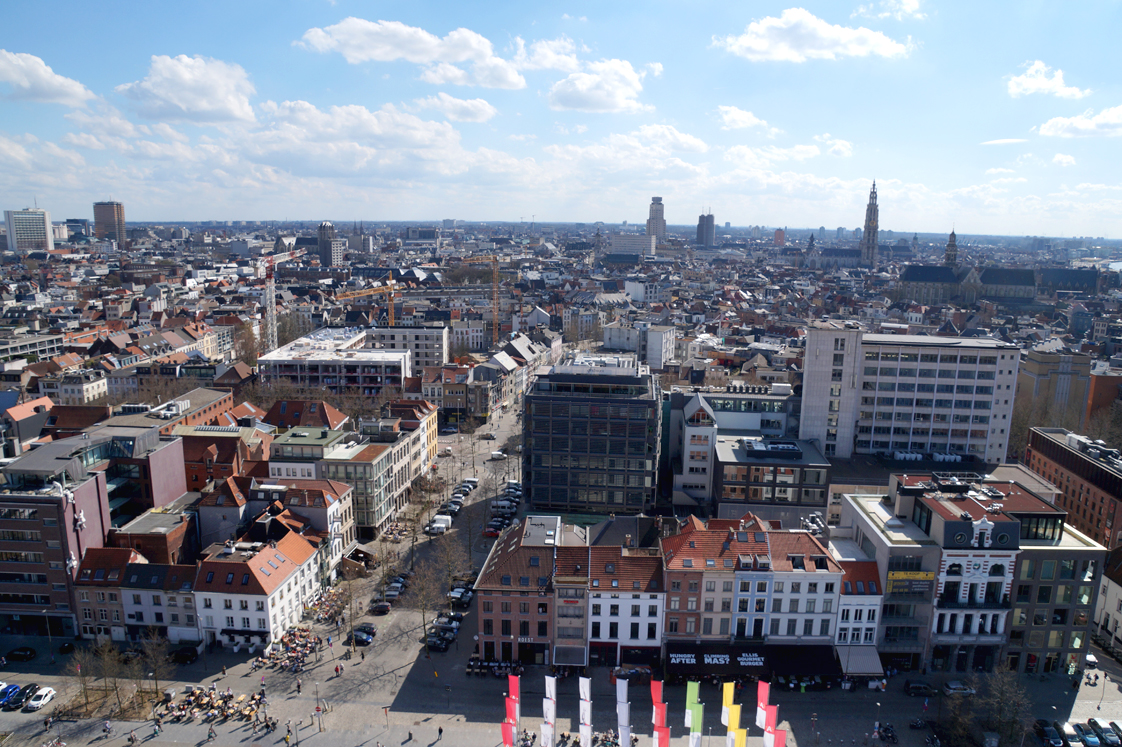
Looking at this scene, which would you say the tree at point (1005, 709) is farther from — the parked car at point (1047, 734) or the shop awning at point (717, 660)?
the shop awning at point (717, 660)

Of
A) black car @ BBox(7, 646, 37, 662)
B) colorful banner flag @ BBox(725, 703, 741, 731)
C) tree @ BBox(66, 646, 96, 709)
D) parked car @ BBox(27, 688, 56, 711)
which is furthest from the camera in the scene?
black car @ BBox(7, 646, 37, 662)

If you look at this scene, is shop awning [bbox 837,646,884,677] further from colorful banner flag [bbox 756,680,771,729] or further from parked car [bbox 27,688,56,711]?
parked car [bbox 27,688,56,711]

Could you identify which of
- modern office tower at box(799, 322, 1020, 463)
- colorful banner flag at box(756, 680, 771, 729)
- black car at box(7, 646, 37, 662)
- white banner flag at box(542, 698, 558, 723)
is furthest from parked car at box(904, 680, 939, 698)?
black car at box(7, 646, 37, 662)

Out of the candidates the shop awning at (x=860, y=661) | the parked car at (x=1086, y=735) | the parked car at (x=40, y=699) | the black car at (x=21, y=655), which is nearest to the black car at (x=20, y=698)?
the parked car at (x=40, y=699)

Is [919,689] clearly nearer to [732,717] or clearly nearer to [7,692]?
[732,717]

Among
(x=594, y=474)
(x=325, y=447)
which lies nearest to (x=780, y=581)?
(x=594, y=474)

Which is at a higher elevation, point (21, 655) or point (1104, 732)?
point (1104, 732)

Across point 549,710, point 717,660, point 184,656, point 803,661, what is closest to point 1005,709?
point 803,661
